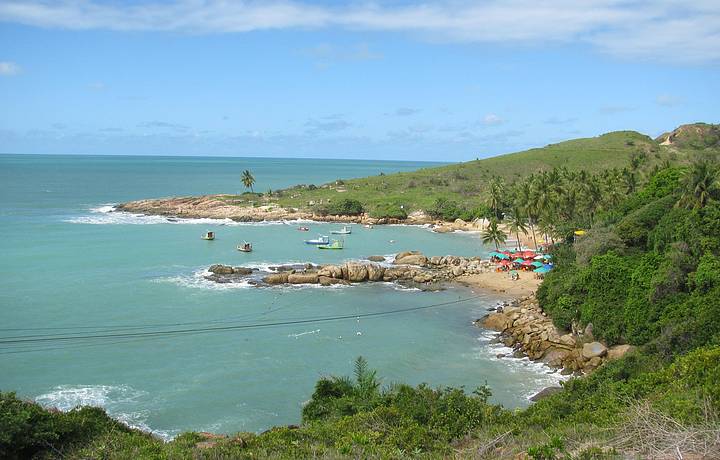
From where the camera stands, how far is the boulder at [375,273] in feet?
156

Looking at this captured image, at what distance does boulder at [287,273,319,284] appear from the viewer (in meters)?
46.3

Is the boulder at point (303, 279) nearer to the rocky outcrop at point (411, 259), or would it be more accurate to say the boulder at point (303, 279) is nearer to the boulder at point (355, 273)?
the boulder at point (355, 273)

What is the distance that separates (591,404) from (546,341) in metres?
14.1

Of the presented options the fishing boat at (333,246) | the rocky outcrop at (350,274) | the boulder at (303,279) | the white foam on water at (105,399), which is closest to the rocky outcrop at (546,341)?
the rocky outcrop at (350,274)

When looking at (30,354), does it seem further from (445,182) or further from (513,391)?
(445,182)

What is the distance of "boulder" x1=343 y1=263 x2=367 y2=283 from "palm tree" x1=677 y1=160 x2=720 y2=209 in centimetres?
2289

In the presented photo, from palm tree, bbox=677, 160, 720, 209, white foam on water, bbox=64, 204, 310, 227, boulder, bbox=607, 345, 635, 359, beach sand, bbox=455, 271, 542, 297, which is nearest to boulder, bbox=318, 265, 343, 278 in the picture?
beach sand, bbox=455, 271, 542, 297

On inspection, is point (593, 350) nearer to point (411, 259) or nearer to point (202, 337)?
point (202, 337)

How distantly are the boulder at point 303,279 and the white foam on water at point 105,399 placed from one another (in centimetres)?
2015

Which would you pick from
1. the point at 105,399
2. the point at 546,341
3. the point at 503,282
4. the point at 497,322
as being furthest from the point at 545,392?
the point at 503,282

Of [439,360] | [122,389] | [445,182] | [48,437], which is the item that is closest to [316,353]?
[439,360]

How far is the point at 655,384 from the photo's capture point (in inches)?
701

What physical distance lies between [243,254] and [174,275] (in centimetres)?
1023

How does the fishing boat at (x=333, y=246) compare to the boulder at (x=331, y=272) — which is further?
the fishing boat at (x=333, y=246)
